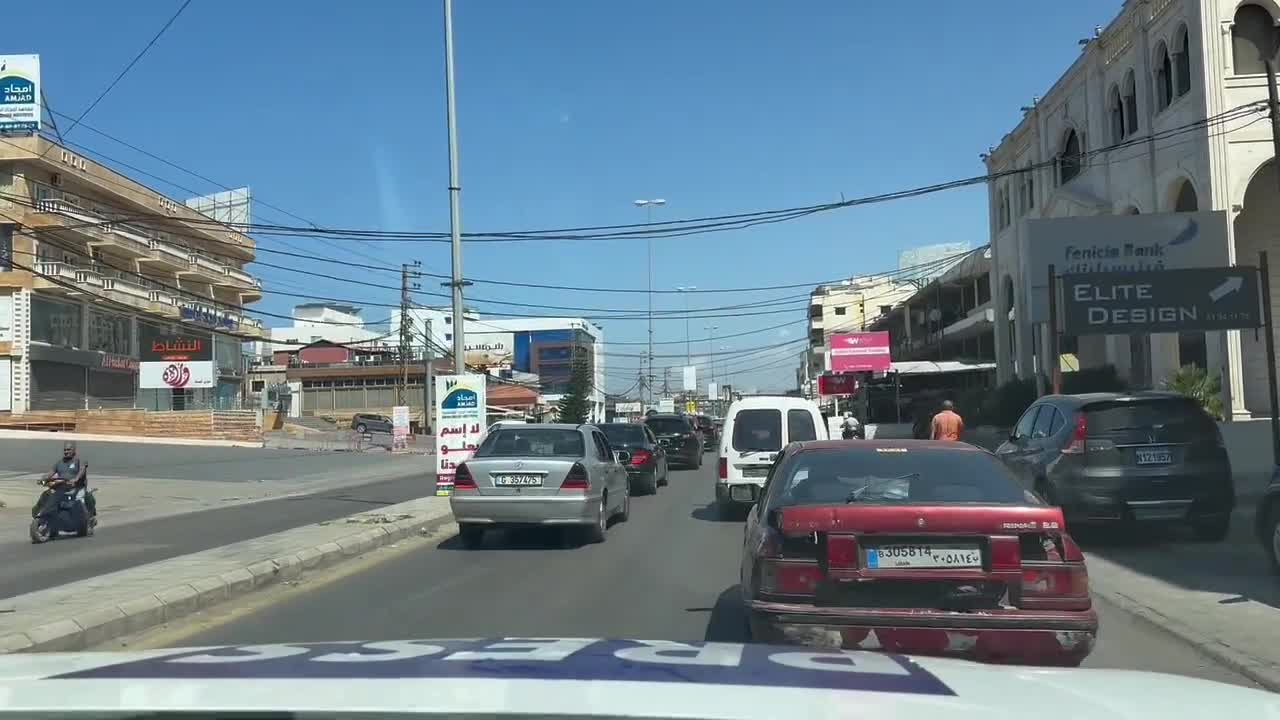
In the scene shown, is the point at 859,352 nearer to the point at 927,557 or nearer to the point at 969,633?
the point at 927,557

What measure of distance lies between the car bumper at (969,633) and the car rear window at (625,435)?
15.9m

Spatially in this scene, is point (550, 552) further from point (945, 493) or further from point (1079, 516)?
point (945, 493)

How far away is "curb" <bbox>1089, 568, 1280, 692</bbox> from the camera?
5984 millimetres

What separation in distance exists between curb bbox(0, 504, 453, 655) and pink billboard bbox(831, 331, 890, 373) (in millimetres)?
41751

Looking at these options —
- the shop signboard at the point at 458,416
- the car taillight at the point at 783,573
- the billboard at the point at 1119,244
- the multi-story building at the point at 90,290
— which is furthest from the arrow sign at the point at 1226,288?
the multi-story building at the point at 90,290

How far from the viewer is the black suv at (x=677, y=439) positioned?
30516 millimetres

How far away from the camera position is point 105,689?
2301 mm

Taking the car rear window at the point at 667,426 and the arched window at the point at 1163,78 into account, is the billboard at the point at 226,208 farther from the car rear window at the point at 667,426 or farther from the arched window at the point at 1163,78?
the arched window at the point at 1163,78

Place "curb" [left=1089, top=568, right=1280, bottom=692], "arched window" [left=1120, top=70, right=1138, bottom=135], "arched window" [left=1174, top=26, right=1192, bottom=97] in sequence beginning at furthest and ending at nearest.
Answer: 1. "arched window" [left=1120, top=70, right=1138, bottom=135]
2. "arched window" [left=1174, top=26, right=1192, bottom=97]
3. "curb" [left=1089, top=568, right=1280, bottom=692]

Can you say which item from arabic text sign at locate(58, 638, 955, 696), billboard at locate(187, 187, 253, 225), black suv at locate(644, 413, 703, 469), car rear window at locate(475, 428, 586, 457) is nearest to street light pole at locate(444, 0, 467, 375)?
car rear window at locate(475, 428, 586, 457)

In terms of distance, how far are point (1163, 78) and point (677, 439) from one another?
16.6 meters

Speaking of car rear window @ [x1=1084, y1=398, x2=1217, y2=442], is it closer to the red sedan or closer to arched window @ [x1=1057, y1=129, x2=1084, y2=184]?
the red sedan

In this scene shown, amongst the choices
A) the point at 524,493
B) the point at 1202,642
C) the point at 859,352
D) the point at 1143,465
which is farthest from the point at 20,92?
the point at 1202,642

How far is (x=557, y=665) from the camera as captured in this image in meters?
2.54
